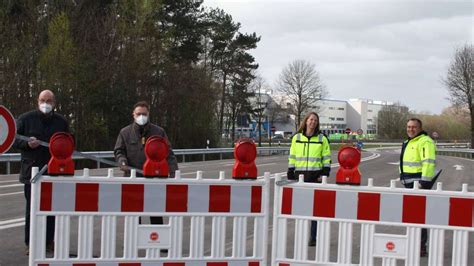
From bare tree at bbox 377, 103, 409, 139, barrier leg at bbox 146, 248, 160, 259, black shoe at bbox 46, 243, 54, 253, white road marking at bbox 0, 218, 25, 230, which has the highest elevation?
bare tree at bbox 377, 103, 409, 139

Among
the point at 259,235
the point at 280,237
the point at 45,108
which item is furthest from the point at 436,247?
the point at 45,108

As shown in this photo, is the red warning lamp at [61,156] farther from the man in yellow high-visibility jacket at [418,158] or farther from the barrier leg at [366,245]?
the man in yellow high-visibility jacket at [418,158]

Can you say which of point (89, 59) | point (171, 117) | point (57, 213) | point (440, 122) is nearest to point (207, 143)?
point (171, 117)

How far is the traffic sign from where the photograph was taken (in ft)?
16.3

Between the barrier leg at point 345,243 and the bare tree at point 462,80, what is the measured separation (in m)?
56.8

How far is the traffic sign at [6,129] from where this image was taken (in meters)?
4.96

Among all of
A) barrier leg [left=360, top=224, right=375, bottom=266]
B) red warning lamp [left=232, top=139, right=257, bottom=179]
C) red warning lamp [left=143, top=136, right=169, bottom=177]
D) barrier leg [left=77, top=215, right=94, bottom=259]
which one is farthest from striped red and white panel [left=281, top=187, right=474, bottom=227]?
barrier leg [left=77, top=215, right=94, bottom=259]

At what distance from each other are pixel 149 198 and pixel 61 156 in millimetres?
768

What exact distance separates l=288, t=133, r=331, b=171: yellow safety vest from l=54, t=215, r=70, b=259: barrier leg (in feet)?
13.3

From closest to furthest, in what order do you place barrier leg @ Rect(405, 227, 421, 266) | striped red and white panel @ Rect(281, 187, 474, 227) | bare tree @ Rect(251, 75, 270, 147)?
striped red and white panel @ Rect(281, 187, 474, 227) < barrier leg @ Rect(405, 227, 421, 266) < bare tree @ Rect(251, 75, 270, 147)

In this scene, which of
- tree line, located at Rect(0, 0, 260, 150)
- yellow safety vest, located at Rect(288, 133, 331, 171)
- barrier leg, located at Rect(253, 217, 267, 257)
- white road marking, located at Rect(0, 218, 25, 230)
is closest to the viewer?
barrier leg, located at Rect(253, 217, 267, 257)

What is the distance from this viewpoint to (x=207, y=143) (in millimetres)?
39312

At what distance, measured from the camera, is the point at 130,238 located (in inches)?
180

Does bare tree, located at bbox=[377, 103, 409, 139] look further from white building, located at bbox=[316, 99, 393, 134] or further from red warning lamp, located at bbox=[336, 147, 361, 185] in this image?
red warning lamp, located at bbox=[336, 147, 361, 185]
